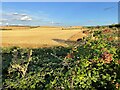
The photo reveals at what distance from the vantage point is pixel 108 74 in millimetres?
8422

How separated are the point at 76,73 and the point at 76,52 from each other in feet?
3.67

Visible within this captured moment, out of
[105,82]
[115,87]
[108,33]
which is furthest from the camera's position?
[108,33]

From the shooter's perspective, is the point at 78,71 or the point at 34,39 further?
the point at 34,39

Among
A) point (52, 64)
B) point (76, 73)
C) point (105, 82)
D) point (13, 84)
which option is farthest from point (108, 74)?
point (13, 84)

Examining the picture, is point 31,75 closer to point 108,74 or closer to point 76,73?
point 76,73

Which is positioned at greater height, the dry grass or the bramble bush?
the bramble bush

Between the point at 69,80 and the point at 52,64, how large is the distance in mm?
1219

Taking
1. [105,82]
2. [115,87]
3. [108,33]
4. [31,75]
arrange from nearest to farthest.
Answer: [115,87], [105,82], [31,75], [108,33]

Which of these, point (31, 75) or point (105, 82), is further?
point (31, 75)

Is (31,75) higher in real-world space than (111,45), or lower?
lower

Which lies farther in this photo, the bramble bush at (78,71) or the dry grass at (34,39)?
the dry grass at (34,39)

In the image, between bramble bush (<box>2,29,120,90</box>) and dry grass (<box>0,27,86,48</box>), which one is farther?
dry grass (<box>0,27,86,48</box>)

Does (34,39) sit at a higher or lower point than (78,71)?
lower

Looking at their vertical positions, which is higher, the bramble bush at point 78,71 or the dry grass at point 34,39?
the bramble bush at point 78,71
